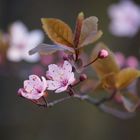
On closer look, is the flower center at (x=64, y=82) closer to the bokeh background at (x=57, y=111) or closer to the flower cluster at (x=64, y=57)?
the flower cluster at (x=64, y=57)

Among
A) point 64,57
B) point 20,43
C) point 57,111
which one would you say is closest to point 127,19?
point 20,43

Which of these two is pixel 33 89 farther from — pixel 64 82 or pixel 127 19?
pixel 127 19

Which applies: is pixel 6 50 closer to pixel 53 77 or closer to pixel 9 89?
pixel 53 77

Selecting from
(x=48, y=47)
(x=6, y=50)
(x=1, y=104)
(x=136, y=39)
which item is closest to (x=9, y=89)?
(x=1, y=104)

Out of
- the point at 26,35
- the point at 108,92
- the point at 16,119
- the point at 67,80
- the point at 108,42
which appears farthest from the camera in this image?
the point at 108,42

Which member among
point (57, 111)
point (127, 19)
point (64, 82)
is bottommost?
point (57, 111)

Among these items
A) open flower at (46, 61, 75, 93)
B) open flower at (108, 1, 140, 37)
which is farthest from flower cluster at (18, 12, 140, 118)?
open flower at (108, 1, 140, 37)

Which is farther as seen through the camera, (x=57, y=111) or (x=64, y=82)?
(x=57, y=111)
